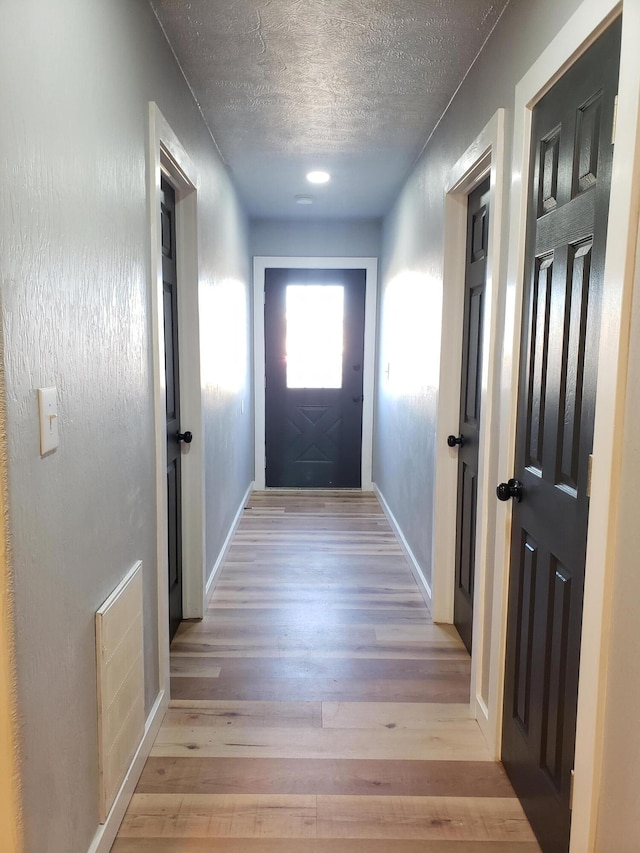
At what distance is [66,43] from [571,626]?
5.62ft

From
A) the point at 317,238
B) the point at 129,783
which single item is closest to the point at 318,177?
the point at 317,238

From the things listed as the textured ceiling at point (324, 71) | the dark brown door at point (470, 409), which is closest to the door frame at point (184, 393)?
the textured ceiling at point (324, 71)

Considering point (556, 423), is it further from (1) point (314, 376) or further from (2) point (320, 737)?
(1) point (314, 376)

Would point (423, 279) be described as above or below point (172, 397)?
above

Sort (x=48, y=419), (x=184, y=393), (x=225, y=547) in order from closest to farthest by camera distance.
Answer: (x=48, y=419)
(x=184, y=393)
(x=225, y=547)

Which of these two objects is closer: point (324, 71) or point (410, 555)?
point (324, 71)

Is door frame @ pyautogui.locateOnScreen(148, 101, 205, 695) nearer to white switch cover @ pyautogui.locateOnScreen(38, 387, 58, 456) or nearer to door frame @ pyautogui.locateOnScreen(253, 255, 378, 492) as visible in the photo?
white switch cover @ pyautogui.locateOnScreen(38, 387, 58, 456)

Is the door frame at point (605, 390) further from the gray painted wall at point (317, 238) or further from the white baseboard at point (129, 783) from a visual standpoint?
the gray painted wall at point (317, 238)

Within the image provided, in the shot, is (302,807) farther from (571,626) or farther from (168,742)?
(571,626)

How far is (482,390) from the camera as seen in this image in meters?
2.07

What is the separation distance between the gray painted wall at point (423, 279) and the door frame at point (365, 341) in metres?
0.20

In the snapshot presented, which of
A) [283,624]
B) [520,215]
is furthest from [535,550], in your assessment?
[283,624]

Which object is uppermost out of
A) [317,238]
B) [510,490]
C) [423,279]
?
→ [317,238]

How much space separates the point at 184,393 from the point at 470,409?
1309mm
